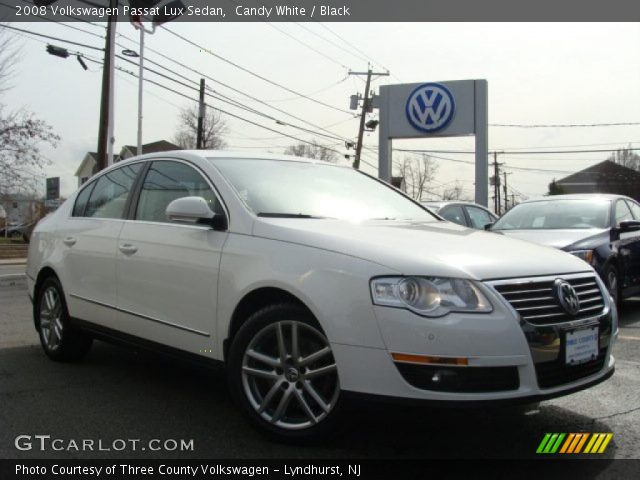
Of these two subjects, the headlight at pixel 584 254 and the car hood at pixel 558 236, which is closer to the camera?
the headlight at pixel 584 254

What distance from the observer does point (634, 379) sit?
181 inches

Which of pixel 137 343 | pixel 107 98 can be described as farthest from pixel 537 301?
pixel 107 98

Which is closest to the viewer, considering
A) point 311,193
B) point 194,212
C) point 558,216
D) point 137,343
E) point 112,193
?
point 194,212

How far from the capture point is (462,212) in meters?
10.9

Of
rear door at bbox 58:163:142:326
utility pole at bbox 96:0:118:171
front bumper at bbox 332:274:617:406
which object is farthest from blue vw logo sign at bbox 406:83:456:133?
front bumper at bbox 332:274:617:406

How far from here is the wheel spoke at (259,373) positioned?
3.23 m

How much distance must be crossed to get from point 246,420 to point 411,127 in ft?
46.6

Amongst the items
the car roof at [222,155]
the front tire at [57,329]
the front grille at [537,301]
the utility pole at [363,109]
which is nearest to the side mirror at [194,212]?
the car roof at [222,155]

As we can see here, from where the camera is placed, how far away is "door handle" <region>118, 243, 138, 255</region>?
4207mm

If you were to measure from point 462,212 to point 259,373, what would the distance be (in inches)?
323

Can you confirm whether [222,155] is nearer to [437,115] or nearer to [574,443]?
[574,443]

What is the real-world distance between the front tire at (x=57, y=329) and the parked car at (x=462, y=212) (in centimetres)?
627

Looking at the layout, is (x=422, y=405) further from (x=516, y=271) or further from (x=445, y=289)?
(x=516, y=271)

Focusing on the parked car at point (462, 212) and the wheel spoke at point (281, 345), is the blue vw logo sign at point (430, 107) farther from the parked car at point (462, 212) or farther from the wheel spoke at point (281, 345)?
the wheel spoke at point (281, 345)
